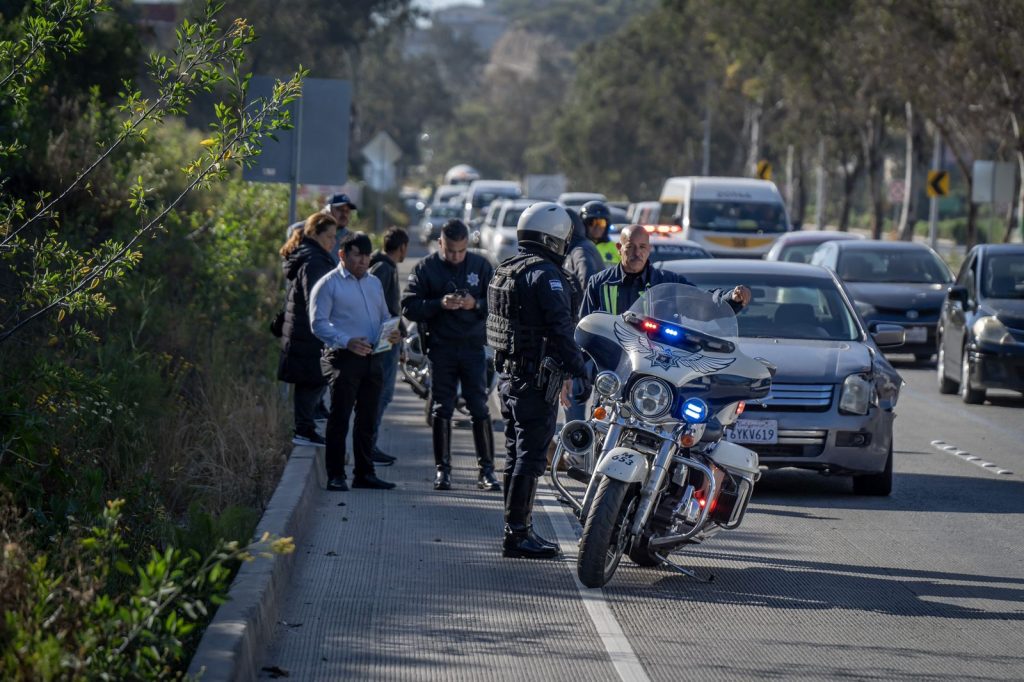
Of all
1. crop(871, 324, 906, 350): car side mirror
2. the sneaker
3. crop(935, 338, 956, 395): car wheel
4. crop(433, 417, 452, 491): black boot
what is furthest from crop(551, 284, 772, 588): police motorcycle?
crop(935, 338, 956, 395): car wheel

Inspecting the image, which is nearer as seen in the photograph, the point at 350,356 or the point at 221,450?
the point at 221,450

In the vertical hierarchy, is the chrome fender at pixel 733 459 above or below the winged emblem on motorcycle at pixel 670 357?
below

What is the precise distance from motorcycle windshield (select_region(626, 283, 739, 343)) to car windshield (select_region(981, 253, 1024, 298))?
392 inches

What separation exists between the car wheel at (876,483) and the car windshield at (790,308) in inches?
42.4

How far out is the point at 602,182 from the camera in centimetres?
8856

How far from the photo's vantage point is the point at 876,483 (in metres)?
10.9

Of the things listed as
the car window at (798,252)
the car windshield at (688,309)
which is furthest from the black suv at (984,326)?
the car windshield at (688,309)

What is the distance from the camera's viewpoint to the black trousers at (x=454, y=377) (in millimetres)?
10555

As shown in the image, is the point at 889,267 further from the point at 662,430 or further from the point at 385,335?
the point at 662,430

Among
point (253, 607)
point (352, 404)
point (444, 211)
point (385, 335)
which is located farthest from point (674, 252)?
point (444, 211)

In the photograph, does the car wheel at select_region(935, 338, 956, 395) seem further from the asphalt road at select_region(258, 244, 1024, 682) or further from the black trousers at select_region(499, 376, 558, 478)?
the black trousers at select_region(499, 376, 558, 478)

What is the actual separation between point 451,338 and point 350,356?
27.0 inches

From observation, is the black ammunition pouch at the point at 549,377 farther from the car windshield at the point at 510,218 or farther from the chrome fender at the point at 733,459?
the car windshield at the point at 510,218

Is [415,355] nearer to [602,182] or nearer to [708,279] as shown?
[708,279]
